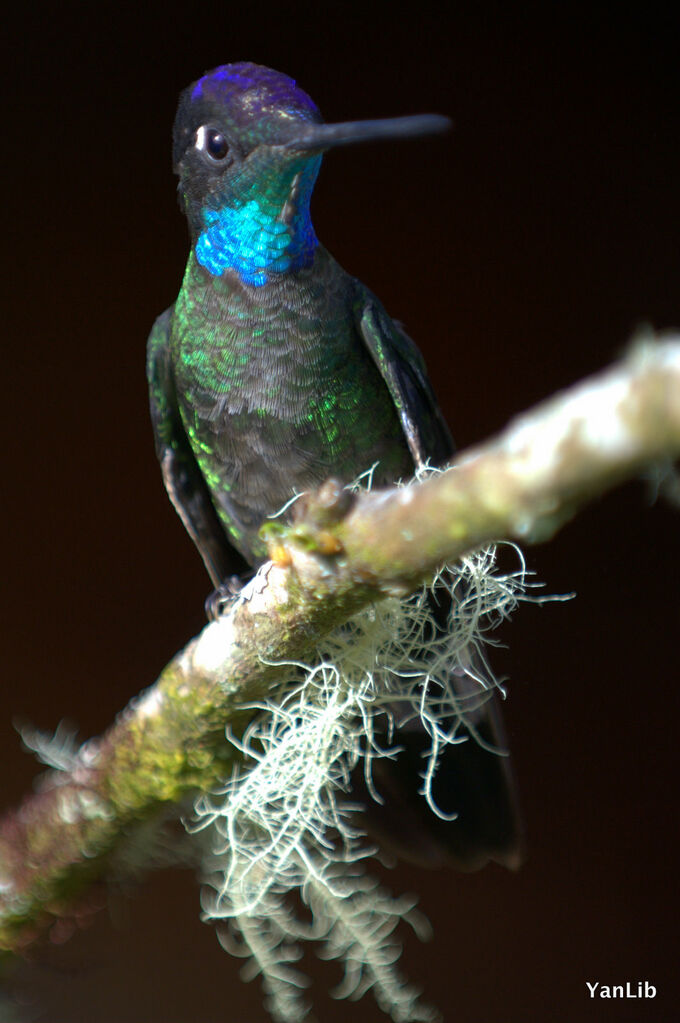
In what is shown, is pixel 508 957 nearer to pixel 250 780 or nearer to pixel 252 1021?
pixel 252 1021

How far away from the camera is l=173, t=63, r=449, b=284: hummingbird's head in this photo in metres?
1.02

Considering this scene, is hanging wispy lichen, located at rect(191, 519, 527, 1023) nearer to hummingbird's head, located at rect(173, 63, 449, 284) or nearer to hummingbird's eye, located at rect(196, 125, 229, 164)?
hummingbird's head, located at rect(173, 63, 449, 284)

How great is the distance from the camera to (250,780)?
39.1 inches

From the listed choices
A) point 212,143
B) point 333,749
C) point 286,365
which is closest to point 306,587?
point 333,749

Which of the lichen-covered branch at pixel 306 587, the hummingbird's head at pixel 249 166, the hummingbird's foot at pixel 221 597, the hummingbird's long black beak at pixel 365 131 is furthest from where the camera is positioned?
the hummingbird's foot at pixel 221 597

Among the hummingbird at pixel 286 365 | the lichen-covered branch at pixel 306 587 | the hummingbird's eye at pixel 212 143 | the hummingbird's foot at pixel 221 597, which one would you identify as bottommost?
the lichen-covered branch at pixel 306 587

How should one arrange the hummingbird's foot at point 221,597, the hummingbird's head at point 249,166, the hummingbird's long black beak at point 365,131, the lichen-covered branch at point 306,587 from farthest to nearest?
the hummingbird's foot at point 221,597 → the hummingbird's head at point 249,166 → the hummingbird's long black beak at point 365,131 → the lichen-covered branch at point 306,587

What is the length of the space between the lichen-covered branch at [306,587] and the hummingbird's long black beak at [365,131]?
1.40ft

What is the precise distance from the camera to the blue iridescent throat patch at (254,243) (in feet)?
3.59

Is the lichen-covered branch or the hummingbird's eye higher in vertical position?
the hummingbird's eye

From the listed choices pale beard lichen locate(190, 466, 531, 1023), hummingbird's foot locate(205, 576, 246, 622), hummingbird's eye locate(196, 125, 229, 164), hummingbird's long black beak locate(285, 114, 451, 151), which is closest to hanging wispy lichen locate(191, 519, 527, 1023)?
pale beard lichen locate(190, 466, 531, 1023)

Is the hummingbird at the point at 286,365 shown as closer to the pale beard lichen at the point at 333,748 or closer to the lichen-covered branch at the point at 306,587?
the pale beard lichen at the point at 333,748

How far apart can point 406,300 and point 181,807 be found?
3.41ft

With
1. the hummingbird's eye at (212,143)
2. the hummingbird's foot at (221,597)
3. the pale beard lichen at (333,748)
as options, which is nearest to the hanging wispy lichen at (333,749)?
the pale beard lichen at (333,748)
